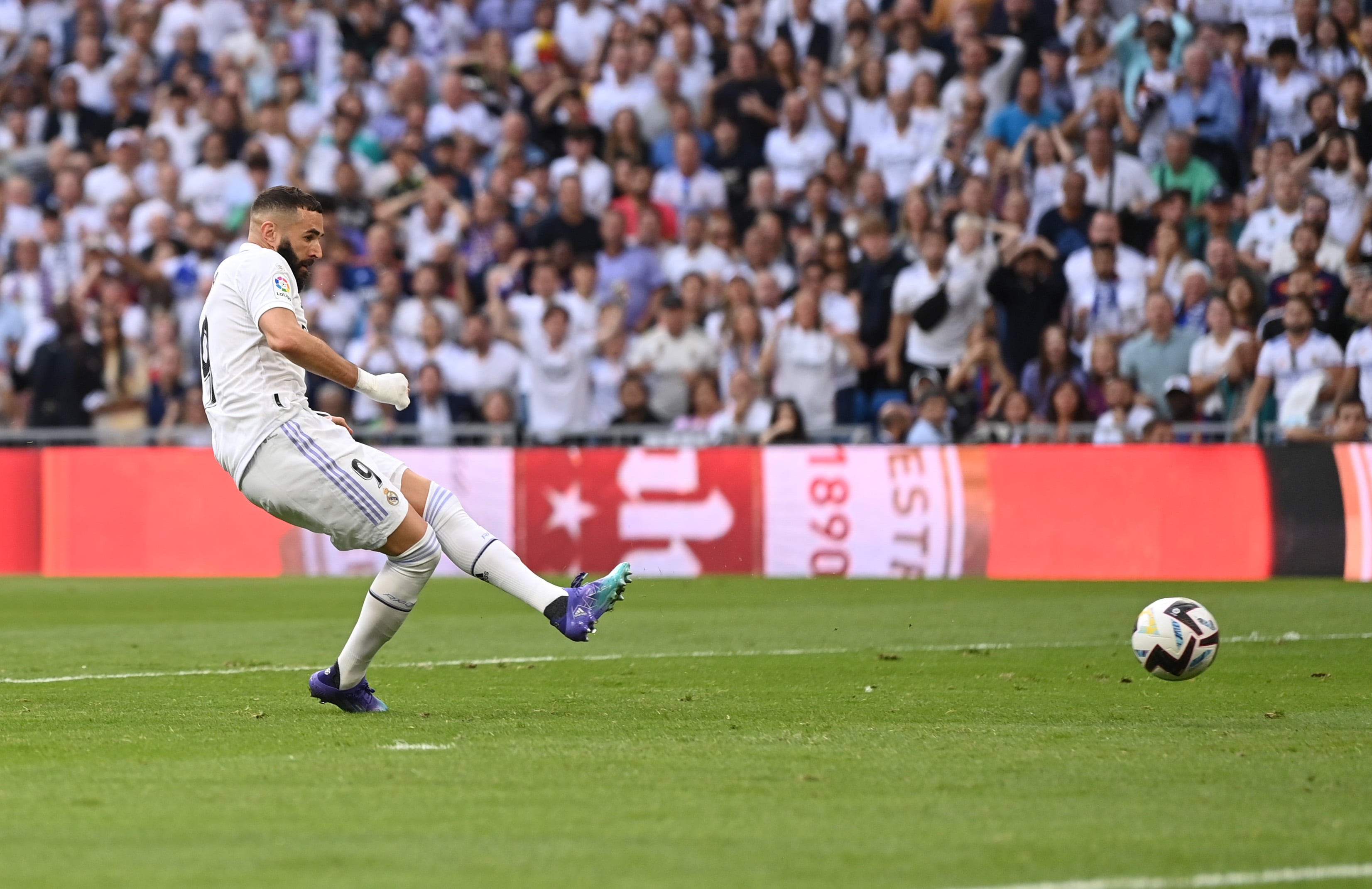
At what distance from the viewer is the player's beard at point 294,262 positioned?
8719mm

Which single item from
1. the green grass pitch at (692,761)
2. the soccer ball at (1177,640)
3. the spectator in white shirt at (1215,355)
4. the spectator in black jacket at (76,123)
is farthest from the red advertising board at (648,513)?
the spectator in black jacket at (76,123)

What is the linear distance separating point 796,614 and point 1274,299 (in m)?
6.23

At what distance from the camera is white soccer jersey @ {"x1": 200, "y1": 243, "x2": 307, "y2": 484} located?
8.47 metres

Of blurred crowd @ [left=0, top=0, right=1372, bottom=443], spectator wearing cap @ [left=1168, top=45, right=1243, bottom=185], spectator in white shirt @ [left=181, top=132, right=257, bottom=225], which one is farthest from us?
spectator in white shirt @ [left=181, top=132, right=257, bottom=225]

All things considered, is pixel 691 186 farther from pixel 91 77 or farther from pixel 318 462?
pixel 318 462

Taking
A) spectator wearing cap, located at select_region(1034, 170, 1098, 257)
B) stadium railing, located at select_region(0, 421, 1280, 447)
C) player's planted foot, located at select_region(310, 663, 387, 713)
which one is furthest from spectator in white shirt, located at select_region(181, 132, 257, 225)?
player's planted foot, located at select_region(310, 663, 387, 713)

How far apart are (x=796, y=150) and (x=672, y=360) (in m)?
2.88

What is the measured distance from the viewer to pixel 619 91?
22688mm

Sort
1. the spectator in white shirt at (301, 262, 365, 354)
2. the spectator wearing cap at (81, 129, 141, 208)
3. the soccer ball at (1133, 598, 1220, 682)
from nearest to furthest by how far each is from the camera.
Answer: the soccer ball at (1133, 598, 1220, 682) → the spectator in white shirt at (301, 262, 365, 354) → the spectator wearing cap at (81, 129, 141, 208)

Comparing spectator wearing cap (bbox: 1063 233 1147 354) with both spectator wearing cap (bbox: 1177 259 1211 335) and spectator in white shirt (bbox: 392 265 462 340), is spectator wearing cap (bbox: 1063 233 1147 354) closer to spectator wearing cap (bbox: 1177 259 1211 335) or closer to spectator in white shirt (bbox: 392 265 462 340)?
spectator wearing cap (bbox: 1177 259 1211 335)

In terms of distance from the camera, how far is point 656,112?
2241cm

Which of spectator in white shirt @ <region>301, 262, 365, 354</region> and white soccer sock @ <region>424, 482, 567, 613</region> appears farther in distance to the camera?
spectator in white shirt @ <region>301, 262, 365, 354</region>

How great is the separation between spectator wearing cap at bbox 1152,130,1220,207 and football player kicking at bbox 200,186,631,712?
39.8 ft

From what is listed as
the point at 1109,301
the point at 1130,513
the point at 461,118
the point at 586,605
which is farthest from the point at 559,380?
the point at 586,605
